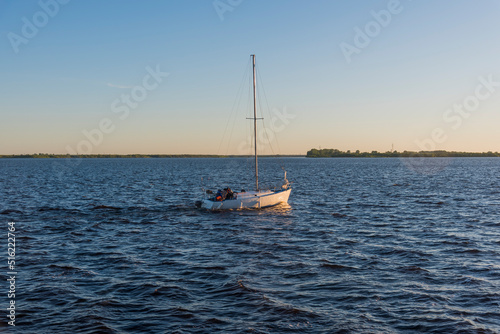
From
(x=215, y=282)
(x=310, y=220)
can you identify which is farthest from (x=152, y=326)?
(x=310, y=220)

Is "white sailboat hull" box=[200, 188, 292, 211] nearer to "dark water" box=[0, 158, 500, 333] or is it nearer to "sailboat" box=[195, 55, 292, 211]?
"sailboat" box=[195, 55, 292, 211]

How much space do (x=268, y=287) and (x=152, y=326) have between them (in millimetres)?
5380

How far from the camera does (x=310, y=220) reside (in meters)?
34.4

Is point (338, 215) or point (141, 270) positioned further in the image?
point (338, 215)

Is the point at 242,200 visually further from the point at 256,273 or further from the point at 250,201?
the point at 256,273

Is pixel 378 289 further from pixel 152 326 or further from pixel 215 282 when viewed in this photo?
pixel 152 326

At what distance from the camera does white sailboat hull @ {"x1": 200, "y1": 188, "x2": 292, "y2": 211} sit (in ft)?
129

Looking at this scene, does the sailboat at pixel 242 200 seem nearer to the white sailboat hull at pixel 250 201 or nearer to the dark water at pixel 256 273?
the white sailboat hull at pixel 250 201

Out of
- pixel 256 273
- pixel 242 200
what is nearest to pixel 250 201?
pixel 242 200

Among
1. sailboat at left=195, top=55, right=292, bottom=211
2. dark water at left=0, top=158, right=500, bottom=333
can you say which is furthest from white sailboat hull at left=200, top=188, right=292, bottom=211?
dark water at left=0, top=158, right=500, bottom=333

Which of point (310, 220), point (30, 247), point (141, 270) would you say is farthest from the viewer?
point (310, 220)

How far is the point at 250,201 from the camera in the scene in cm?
4034

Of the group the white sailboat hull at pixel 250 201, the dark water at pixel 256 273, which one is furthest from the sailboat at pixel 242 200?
the dark water at pixel 256 273

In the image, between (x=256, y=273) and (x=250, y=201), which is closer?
(x=256, y=273)
